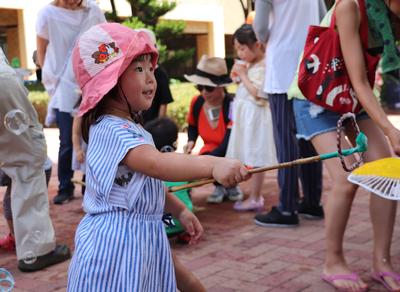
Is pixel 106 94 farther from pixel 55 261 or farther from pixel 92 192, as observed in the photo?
pixel 55 261

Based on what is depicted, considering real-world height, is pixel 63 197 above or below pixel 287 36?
below

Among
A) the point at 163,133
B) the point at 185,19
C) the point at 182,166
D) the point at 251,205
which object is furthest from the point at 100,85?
the point at 185,19

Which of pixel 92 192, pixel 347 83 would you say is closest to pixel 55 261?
pixel 92 192

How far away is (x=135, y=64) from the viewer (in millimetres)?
2035

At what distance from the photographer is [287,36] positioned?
419cm

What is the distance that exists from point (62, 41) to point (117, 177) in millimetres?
3587

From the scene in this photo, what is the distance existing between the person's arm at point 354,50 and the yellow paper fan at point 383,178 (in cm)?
57

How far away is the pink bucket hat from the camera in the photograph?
1988 mm

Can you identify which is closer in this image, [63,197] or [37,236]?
[37,236]

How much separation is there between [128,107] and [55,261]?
6.32 ft

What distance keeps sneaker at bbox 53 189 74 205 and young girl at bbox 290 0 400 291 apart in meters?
2.86

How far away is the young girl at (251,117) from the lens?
4.91 m

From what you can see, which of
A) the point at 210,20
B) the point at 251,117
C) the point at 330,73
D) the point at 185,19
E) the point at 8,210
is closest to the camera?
the point at 330,73

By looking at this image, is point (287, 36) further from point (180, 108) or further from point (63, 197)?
point (180, 108)
